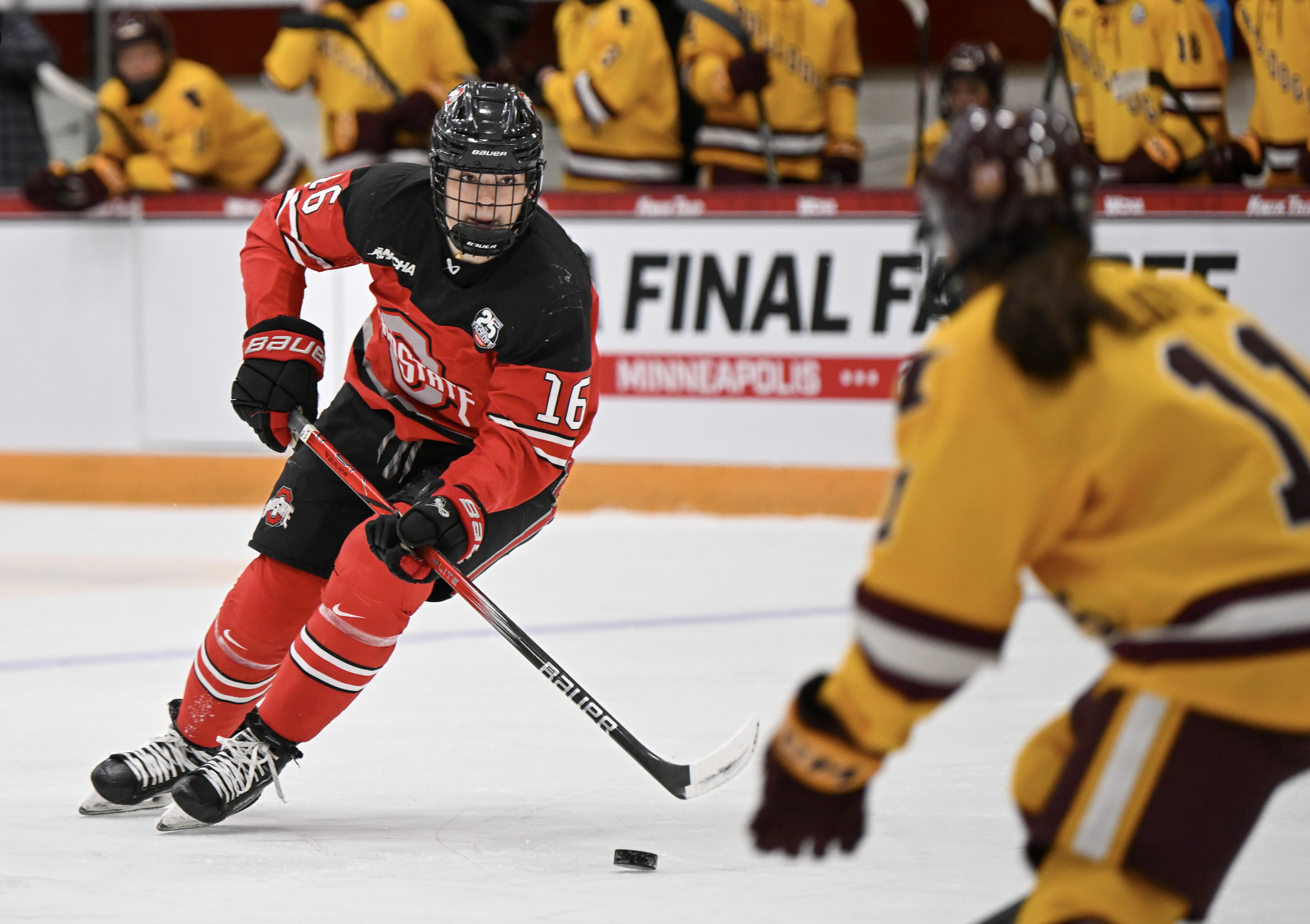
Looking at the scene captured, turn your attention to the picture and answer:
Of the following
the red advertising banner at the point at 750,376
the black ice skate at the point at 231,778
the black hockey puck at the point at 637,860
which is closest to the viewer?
the black hockey puck at the point at 637,860

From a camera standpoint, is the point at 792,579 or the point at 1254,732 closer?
the point at 1254,732

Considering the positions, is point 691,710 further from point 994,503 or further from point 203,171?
point 203,171

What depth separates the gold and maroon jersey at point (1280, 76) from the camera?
548cm

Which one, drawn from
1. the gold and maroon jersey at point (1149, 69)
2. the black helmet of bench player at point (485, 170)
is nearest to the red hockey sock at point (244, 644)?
the black helmet of bench player at point (485, 170)

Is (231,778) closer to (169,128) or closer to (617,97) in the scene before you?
(617,97)

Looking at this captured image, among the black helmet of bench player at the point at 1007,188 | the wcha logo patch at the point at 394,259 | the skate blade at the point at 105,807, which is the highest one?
the black helmet of bench player at the point at 1007,188

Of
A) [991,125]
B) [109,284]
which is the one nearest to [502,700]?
[991,125]

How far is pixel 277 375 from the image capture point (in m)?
2.71

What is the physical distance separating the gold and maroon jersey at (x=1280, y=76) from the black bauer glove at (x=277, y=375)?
12.3 feet

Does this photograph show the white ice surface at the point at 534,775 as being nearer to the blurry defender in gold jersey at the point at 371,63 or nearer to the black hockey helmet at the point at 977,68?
the black hockey helmet at the point at 977,68

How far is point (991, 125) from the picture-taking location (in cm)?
140

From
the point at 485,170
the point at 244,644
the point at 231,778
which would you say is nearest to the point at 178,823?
the point at 231,778

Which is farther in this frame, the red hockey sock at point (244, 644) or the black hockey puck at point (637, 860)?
the red hockey sock at point (244, 644)

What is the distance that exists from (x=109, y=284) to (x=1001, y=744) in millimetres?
4429
